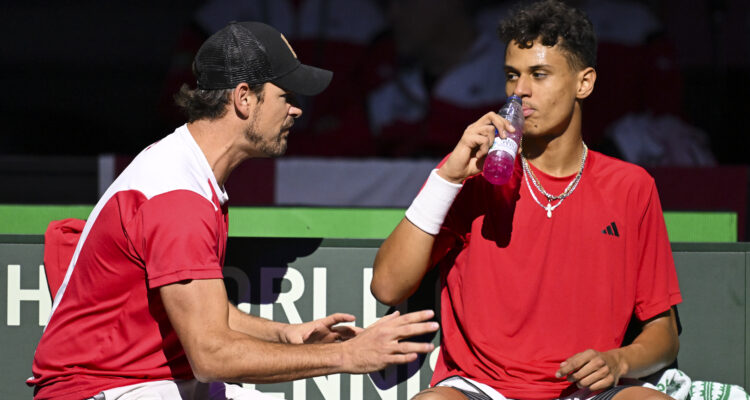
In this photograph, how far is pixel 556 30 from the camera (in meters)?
2.72

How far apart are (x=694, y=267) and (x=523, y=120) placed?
3.31 feet

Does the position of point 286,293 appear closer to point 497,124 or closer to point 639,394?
point 497,124

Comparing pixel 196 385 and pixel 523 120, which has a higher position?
pixel 523 120

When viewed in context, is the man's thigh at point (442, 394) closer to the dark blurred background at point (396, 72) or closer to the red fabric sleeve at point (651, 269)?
the red fabric sleeve at point (651, 269)

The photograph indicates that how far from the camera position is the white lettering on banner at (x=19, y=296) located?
3.04 m

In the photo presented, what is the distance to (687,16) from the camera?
6941 millimetres

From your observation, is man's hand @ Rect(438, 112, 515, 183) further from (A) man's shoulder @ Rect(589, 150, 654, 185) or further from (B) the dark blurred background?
(B) the dark blurred background

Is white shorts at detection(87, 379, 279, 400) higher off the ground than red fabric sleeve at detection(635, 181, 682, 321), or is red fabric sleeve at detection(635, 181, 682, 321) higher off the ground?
red fabric sleeve at detection(635, 181, 682, 321)

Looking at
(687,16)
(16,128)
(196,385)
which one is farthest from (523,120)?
(16,128)

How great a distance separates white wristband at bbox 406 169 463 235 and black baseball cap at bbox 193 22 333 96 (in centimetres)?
51

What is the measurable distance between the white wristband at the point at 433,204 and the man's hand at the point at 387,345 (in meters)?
0.35

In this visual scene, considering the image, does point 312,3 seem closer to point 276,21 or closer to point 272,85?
point 276,21

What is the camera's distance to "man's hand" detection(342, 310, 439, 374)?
226 centimetres

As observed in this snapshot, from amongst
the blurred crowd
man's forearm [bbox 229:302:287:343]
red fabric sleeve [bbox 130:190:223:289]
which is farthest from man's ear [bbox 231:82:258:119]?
the blurred crowd
